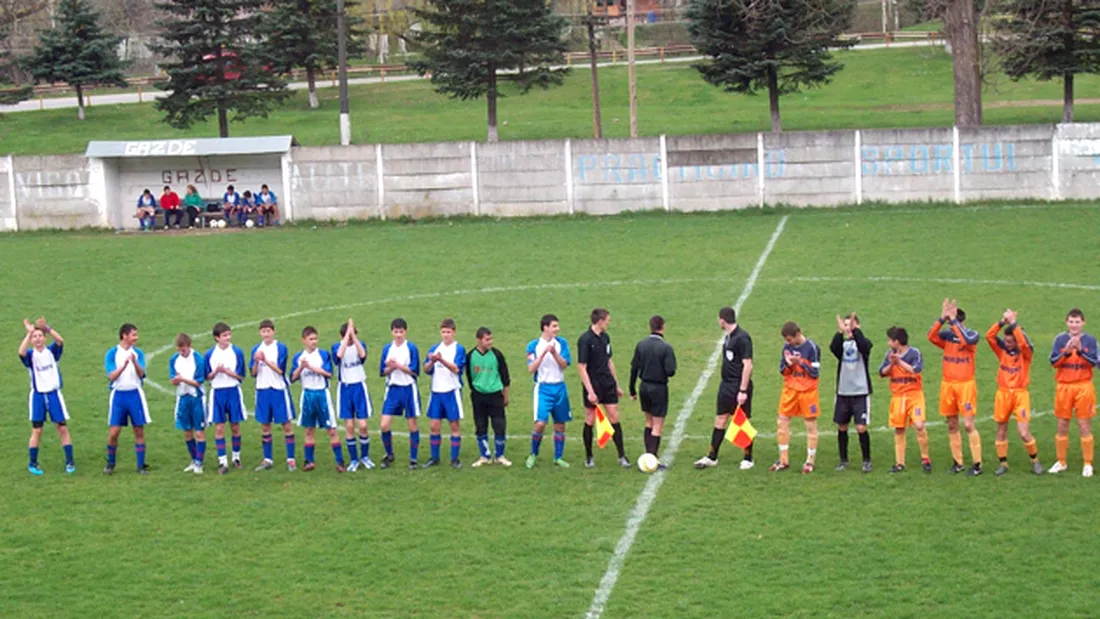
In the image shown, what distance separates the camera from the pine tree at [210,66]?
153 ft

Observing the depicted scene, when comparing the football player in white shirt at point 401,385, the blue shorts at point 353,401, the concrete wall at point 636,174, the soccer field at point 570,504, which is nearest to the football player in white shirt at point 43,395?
the soccer field at point 570,504

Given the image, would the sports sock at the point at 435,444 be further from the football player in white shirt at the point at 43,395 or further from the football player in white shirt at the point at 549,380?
the football player in white shirt at the point at 43,395

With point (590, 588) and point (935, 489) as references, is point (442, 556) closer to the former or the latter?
point (590, 588)

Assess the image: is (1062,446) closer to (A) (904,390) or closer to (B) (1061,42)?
(A) (904,390)

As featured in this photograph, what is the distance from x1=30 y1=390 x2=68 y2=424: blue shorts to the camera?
51.0 ft

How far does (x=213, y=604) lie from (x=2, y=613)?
1.74m

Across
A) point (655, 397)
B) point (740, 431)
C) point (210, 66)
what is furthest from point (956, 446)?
point (210, 66)

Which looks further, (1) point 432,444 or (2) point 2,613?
(1) point 432,444

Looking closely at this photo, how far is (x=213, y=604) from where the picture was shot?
1128cm

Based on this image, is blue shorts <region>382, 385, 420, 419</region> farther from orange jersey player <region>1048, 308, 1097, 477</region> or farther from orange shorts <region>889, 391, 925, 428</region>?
orange jersey player <region>1048, 308, 1097, 477</region>

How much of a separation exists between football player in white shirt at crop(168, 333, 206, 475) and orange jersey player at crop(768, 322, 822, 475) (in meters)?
6.39

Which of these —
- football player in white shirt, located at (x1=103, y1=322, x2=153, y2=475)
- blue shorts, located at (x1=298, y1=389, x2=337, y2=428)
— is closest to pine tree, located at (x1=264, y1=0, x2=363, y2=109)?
football player in white shirt, located at (x1=103, y1=322, x2=153, y2=475)

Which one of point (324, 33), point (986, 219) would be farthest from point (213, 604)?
point (324, 33)

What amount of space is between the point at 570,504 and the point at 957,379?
4.32 m
